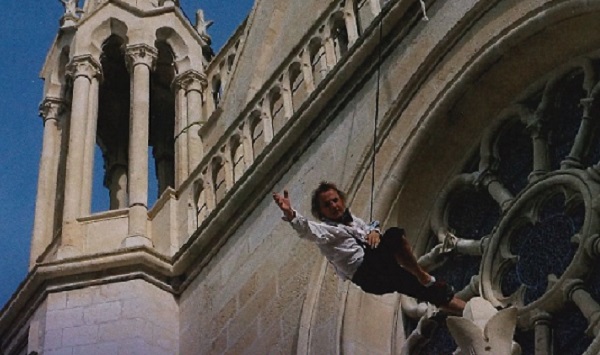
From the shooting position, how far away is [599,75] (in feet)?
29.1

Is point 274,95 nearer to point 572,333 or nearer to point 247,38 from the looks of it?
point 247,38

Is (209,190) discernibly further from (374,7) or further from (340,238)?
(340,238)

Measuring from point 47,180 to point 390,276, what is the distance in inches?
192

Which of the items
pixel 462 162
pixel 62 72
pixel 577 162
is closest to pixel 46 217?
pixel 62 72

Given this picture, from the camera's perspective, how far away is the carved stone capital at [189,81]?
1269 centimetres

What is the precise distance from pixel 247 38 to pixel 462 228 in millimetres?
3784

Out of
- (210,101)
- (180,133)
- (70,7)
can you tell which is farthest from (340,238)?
(70,7)

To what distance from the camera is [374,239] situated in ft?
25.0

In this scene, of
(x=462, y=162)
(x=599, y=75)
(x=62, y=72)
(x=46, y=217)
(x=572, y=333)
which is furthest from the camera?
(x=62, y=72)

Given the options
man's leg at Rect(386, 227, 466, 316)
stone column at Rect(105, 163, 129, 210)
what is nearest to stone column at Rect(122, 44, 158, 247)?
stone column at Rect(105, 163, 129, 210)

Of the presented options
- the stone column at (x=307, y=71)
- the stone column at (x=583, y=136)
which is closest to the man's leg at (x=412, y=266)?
the stone column at (x=583, y=136)

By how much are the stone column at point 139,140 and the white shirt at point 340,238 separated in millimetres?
3246

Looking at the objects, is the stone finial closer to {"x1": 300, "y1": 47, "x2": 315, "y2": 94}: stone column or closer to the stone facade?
the stone facade

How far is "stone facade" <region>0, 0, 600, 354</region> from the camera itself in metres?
8.79
